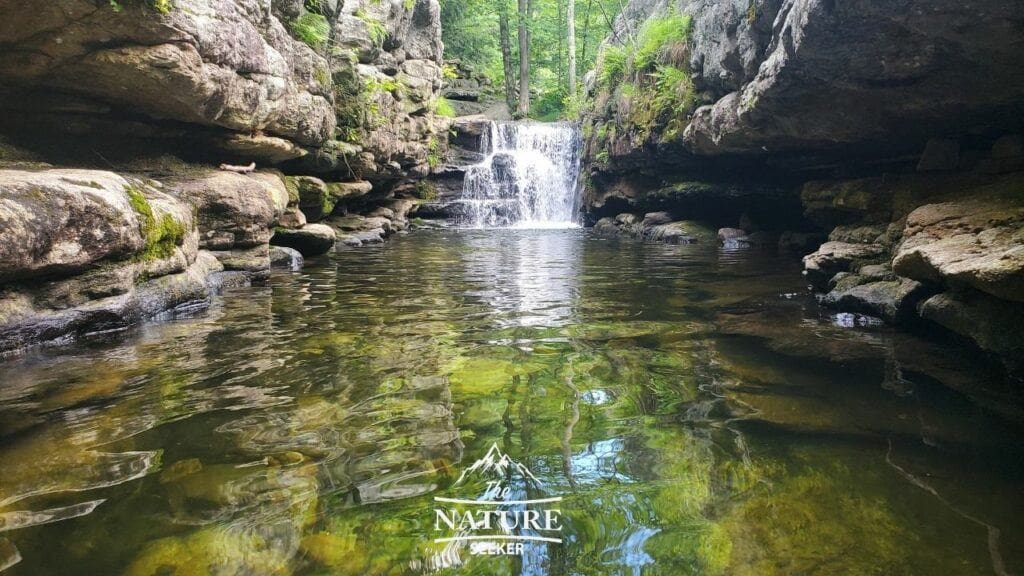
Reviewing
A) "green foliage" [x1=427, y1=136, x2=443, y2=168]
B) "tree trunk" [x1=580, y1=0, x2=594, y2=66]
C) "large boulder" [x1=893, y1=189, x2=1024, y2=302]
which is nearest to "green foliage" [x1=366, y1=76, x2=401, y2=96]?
"green foliage" [x1=427, y1=136, x2=443, y2=168]

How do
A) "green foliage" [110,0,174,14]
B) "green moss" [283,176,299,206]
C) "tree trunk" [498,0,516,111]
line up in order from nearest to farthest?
1. "green foliage" [110,0,174,14]
2. "green moss" [283,176,299,206]
3. "tree trunk" [498,0,516,111]

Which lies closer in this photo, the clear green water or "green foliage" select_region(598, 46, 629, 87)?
the clear green water

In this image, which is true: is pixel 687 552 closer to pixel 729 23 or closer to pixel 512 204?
pixel 729 23

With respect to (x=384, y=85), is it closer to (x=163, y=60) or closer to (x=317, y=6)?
(x=317, y=6)

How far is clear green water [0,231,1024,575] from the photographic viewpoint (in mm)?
2010

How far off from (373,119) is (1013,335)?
13039mm

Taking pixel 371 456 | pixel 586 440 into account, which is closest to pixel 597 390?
pixel 586 440

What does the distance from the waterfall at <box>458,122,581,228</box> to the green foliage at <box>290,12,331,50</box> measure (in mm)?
9609

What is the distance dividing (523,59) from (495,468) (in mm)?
26790

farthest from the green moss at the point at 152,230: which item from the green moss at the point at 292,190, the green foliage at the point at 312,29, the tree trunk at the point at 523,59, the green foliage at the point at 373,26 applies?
the tree trunk at the point at 523,59

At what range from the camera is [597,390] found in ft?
11.8

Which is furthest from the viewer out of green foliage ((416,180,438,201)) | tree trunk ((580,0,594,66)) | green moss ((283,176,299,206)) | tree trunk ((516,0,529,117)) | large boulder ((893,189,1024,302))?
tree trunk ((580,0,594,66))

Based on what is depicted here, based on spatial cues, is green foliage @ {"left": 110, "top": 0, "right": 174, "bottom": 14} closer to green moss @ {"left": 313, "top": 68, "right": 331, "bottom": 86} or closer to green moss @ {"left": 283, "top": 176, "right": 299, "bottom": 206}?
green moss @ {"left": 283, "top": 176, "right": 299, "bottom": 206}

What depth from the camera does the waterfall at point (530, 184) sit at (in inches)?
Result: 826
